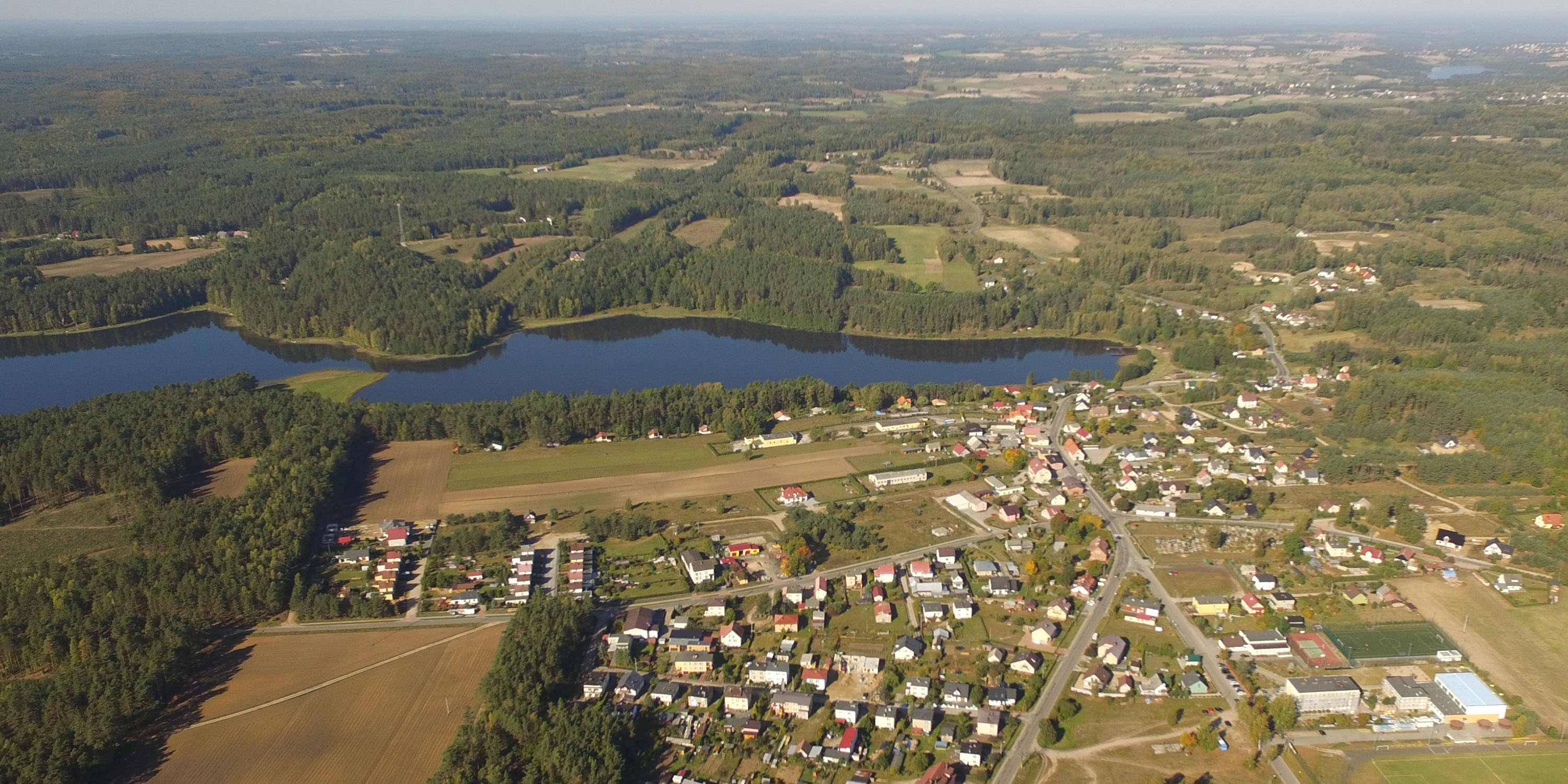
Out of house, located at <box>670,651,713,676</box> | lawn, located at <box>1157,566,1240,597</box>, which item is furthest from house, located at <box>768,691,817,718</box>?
lawn, located at <box>1157,566,1240,597</box>

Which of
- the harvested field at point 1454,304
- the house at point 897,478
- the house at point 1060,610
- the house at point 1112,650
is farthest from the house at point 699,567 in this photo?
the harvested field at point 1454,304

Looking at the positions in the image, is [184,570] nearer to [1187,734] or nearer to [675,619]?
[675,619]

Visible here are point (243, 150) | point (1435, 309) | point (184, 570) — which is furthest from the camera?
point (243, 150)

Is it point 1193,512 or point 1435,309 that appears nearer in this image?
point 1193,512

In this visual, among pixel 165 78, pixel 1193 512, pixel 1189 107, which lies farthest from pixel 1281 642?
pixel 165 78

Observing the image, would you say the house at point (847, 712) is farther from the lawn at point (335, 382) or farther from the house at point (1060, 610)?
the lawn at point (335, 382)

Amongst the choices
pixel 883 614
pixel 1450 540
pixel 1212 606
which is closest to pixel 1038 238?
pixel 1450 540

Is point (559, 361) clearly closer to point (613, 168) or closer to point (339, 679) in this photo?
point (339, 679)
